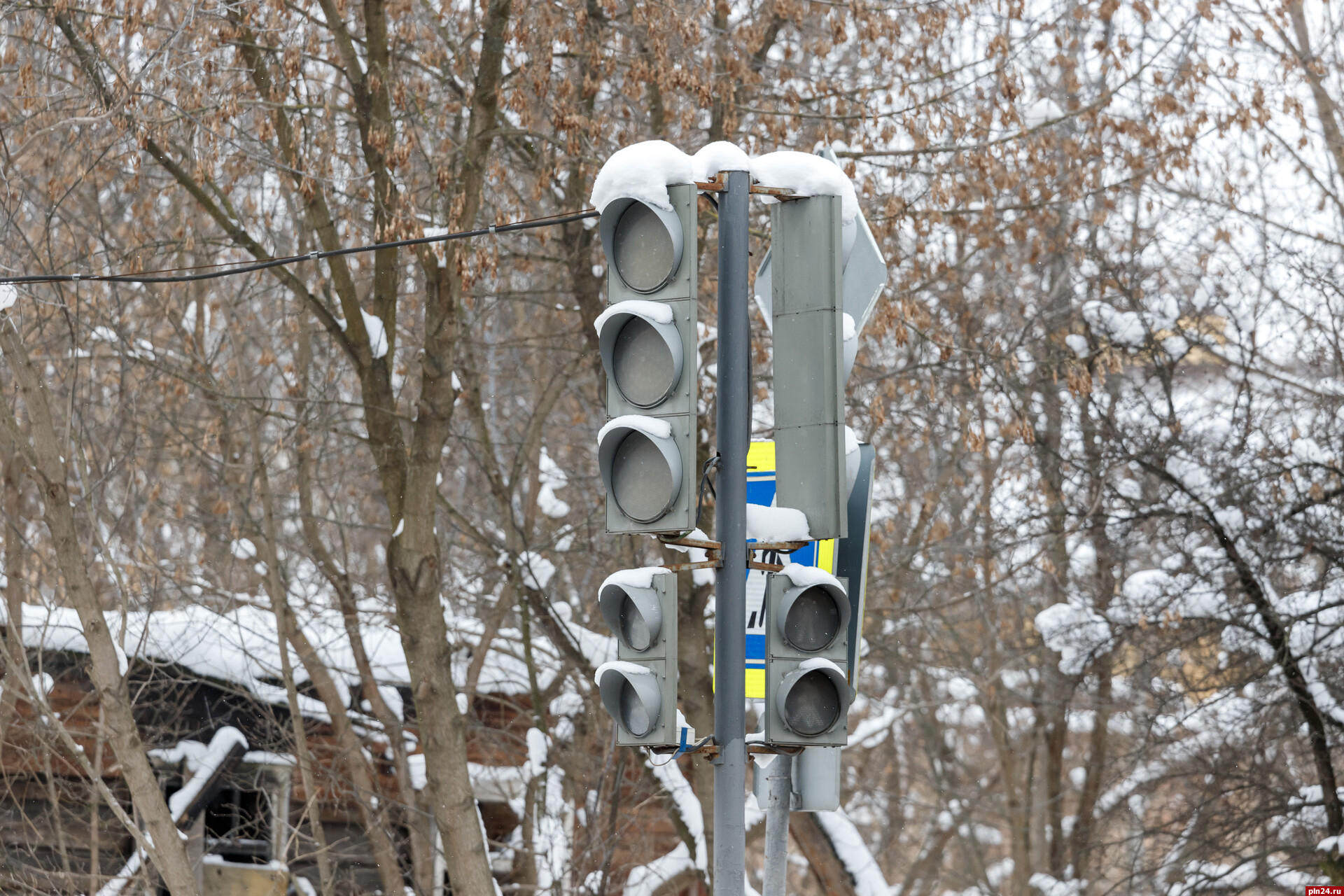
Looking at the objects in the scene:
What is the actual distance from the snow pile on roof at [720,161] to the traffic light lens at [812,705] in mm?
1819

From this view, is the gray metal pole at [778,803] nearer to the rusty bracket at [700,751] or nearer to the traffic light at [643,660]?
the rusty bracket at [700,751]

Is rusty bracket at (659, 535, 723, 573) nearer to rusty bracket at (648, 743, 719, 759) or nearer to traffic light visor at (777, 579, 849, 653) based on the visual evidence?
traffic light visor at (777, 579, 849, 653)

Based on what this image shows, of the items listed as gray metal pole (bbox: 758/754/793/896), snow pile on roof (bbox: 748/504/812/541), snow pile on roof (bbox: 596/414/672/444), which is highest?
snow pile on roof (bbox: 596/414/672/444)

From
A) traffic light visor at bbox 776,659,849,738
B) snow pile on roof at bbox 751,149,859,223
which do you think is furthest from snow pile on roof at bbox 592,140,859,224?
traffic light visor at bbox 776,659,849,738

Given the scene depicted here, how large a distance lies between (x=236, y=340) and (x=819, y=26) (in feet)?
19.8

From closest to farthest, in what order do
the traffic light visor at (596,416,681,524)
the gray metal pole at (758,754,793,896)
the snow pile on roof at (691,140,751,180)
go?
1. the traffic light visor at (596,416,681,524)
2. the snow pile on roof at (691,140,751,180)
3. the gray metal pole at (758,754,793,896)

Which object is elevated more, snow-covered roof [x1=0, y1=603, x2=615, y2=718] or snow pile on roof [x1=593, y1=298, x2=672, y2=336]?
snow-covered roof [x1=0, y1=603, x2=615, y2=718]

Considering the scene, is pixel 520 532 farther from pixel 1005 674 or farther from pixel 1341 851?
pixel 1005 674

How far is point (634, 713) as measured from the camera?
4.27 m

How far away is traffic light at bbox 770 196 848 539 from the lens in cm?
441

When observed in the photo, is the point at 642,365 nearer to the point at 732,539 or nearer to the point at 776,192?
the point at 732,539

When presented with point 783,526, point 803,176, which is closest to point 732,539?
point 783,526

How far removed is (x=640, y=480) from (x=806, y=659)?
829mm

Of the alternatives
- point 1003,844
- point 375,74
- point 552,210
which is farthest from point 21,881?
point 1003,844
